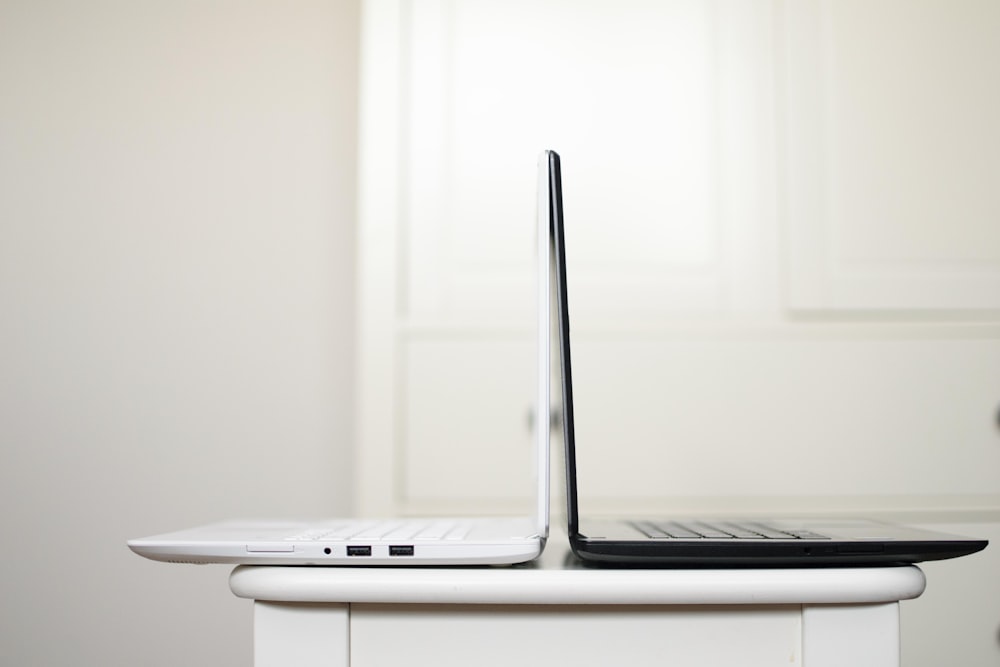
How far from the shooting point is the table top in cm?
45

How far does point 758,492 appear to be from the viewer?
140 centimetres

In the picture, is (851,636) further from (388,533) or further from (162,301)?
(162,301)

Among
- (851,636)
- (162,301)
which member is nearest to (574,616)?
(851,636)

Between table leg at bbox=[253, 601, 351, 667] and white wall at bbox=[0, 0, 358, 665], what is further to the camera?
white wall at bbox=[0, 0, 358, 665]

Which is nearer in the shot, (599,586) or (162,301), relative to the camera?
(599,586)

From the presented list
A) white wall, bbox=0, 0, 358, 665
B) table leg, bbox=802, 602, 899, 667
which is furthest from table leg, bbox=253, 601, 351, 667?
white wall, bbox=0, 0, 358, 665

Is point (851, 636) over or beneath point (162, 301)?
beneath

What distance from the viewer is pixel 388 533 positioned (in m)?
0.53

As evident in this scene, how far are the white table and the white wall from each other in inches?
60.3

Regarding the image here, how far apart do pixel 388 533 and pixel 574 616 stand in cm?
12

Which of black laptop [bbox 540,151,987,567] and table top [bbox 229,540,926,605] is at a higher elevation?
black laptop [bbox 540,151,987,567]

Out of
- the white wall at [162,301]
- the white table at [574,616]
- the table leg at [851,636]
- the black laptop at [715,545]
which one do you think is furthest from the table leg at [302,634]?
the white wall at [162,301]

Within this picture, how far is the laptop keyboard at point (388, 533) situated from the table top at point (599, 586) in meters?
0.03

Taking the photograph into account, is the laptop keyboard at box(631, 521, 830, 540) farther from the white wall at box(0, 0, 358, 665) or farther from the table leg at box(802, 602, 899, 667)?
Answer: the white wall at box(0, 0, 358, 665)
